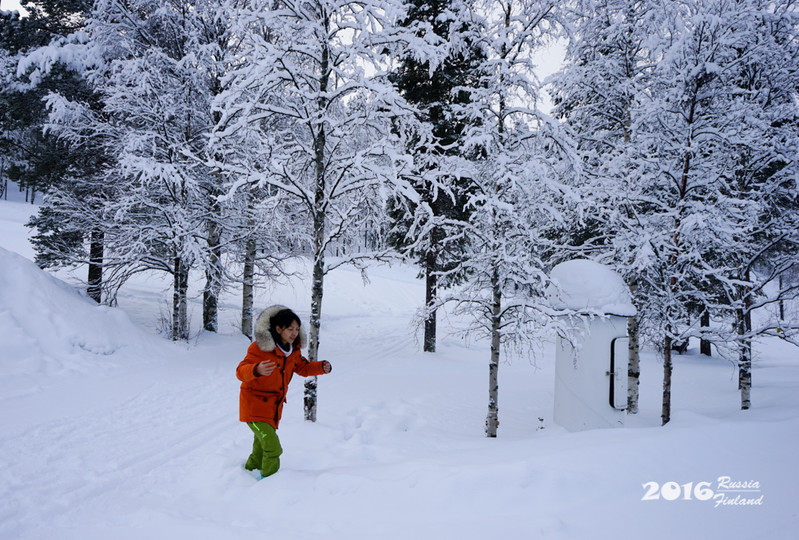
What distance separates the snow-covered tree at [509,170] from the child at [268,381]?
12.0 feet

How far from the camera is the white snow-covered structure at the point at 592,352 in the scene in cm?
793

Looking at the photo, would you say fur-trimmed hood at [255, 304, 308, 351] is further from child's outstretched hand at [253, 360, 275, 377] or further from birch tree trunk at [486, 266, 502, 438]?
birch tree trunk at [486, 266, 502, 438]

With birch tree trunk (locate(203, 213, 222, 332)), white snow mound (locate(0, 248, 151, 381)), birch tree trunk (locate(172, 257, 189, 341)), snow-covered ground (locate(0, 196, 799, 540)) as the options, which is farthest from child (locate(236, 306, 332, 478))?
birch tree trunk (locate(172, 257, 189, 341))

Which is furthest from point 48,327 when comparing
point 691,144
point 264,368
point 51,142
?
point 691,144

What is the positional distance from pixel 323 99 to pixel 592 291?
20.4ft

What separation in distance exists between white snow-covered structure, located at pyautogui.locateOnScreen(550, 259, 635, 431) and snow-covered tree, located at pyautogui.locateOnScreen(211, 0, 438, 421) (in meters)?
4.22

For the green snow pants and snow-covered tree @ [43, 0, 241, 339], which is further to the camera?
snow-covered tree @ [43, 0, 241, 339]

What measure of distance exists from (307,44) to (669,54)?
711cm

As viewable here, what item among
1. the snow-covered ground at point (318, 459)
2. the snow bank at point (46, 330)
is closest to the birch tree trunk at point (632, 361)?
the snow-covered ground at point (318, 459)

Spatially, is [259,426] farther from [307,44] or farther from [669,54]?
[669,54]

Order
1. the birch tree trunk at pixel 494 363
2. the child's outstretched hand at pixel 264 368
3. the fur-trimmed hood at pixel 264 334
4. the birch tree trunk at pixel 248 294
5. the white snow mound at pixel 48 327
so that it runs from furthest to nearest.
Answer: the birch tree trunk at pixel 248 294 < the white snow mound at pixel 48 327 < the birch tree trunk at pixel 494 363 < the fur-trimmed hood at pixel 264 334 < the child's outstretched hand at pixel 264 368

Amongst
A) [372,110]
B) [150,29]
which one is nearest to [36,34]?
[150,29]

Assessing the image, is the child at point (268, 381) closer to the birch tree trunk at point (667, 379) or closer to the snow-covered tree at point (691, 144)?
the snow-covered tree at point (691, 144)

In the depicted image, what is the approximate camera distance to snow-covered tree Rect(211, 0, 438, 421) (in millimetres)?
6195
